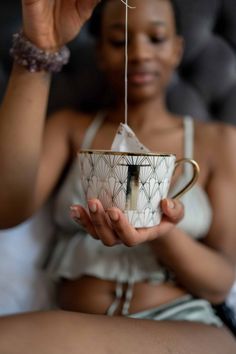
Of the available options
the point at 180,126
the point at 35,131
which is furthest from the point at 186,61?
the point at 35,131

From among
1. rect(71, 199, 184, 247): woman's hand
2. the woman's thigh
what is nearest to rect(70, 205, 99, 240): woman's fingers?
rect(71, 199, 184, 247): woman's hand

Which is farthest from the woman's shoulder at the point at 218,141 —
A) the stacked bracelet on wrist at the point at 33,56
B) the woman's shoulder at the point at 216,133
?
the stacked bracelet on wrist at the point at 33,56

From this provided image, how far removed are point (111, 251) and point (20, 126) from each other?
0.28 metres

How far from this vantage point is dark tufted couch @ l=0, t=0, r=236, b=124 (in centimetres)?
115

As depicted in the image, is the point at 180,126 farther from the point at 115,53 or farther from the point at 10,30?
the point at 10,30

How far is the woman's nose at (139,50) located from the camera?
3.05ft

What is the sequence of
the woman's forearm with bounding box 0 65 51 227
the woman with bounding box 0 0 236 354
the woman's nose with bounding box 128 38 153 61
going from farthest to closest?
the woman's nose with bounding box 128 38 153 61, the woman's forearm with bounding box 0 65 51 227, the woman with bounding box 0 0 236 354

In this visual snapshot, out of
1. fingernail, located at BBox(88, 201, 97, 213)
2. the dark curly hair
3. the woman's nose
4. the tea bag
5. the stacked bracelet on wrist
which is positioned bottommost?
fingernail, located at BBox(88, 201, 97, 213)

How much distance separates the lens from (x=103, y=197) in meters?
0.58

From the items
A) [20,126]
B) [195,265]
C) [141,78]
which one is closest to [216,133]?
[141,78]

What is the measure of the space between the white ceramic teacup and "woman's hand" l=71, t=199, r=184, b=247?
12 mm

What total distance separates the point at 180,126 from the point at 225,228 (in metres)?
0.24

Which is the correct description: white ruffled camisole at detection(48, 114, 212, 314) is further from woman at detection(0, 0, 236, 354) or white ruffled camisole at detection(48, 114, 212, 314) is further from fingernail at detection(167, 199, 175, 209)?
fingernail at detection(167, 199, 175, 209)

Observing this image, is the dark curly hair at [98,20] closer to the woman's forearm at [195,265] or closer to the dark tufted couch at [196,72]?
the dark tufted couch at [196,72]
